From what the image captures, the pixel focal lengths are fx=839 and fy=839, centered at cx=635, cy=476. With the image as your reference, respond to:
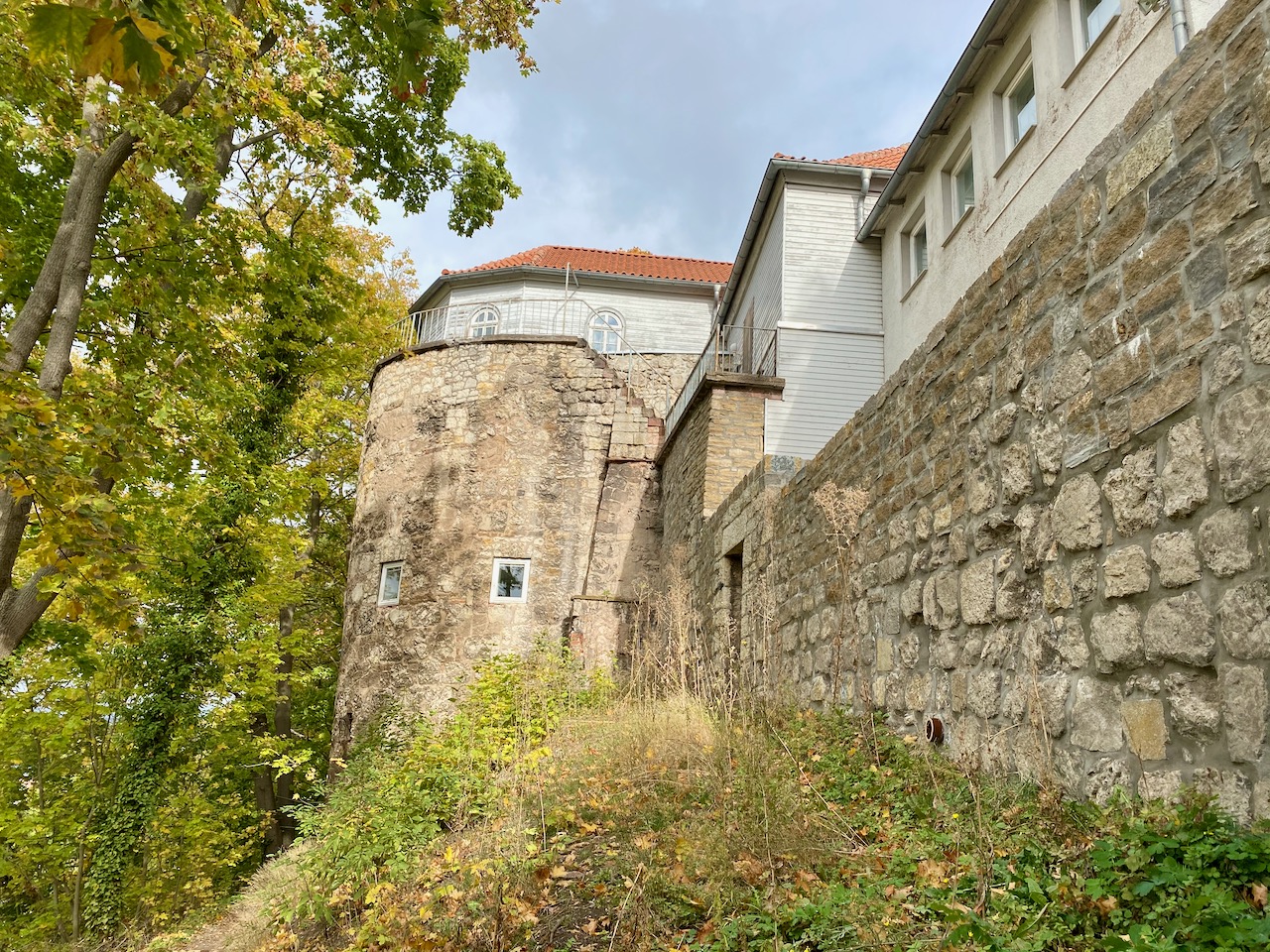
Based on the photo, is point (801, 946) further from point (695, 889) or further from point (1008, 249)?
point (1008, 249)

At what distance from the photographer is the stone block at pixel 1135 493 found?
2.84 meters

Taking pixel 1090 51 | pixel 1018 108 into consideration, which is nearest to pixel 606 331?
pixel 1018 108

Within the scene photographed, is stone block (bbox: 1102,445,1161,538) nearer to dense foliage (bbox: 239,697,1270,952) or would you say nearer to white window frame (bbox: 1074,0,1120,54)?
dense foliage (bbox: 239,697,1270,952)

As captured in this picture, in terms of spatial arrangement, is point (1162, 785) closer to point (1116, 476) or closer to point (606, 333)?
point (1116, 476)

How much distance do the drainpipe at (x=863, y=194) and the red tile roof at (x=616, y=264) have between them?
8461mm

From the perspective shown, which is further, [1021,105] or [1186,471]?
[1021,105]

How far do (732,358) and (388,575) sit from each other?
712 centimetres

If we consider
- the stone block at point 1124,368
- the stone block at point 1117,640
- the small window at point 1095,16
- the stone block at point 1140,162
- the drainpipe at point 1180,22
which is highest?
the small window at point 1095,16

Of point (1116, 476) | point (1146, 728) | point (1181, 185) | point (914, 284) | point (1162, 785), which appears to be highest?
point (914, 284)

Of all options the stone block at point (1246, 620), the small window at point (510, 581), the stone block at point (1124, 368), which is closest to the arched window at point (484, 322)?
the small window at point (510, 581)

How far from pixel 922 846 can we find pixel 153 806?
1203 centimetres

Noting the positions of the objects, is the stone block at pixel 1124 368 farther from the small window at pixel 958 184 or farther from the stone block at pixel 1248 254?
the small window at pixel 958 184

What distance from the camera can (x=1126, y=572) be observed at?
2936 mm

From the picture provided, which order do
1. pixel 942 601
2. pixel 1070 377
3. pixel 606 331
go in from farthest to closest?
1. pixel 606 331
2. pixel 942 601
3. pixel 1070 377
